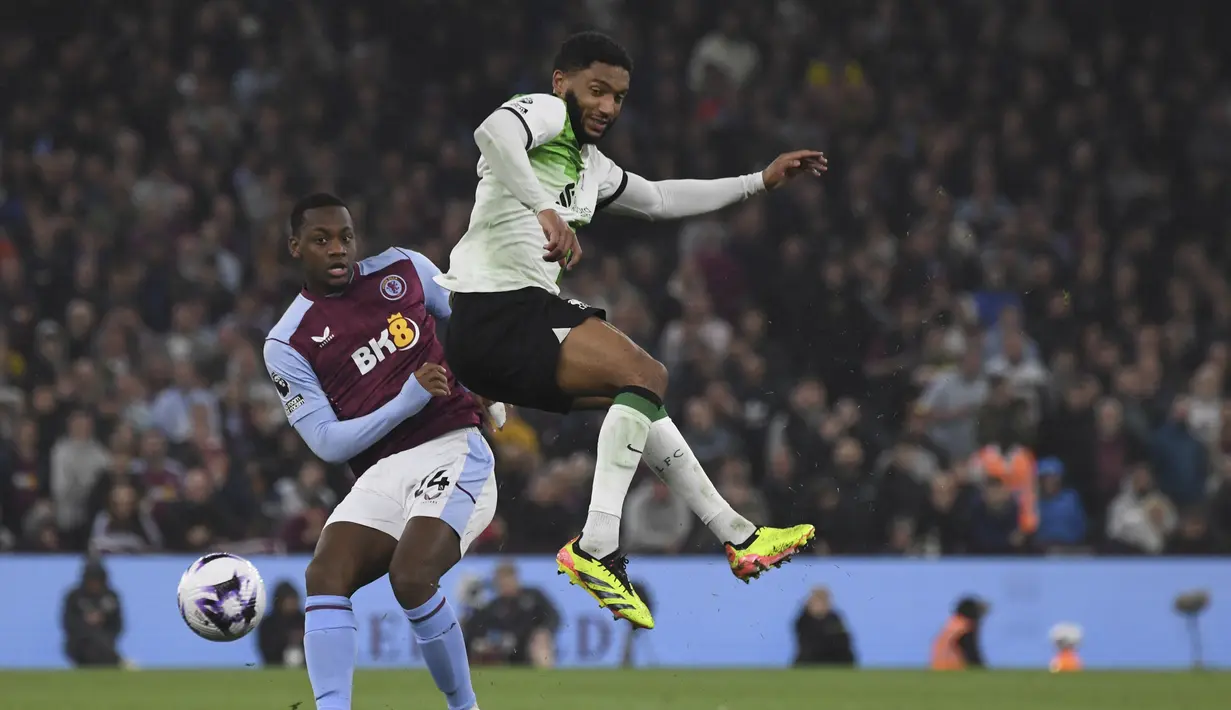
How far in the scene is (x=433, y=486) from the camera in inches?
308

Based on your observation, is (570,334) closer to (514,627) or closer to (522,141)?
(522,141)

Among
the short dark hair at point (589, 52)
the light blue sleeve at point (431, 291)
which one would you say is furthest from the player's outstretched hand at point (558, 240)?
the light blue sleeve at point (431, 291)

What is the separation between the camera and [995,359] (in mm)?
15344

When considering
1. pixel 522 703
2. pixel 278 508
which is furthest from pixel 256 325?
pixel 522 703

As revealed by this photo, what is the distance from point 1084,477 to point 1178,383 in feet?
4.55

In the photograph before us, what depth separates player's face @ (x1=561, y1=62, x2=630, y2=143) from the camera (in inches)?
280

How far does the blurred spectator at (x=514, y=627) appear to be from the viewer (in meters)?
14.0

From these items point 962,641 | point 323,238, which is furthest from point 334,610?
point 962,641

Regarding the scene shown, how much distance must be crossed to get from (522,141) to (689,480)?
5.01 ft

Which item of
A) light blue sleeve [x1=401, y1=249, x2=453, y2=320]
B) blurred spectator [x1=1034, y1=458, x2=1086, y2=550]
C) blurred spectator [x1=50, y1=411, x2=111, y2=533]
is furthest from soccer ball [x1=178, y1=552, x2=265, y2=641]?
blurred spectator [x1=1034, y1=458, x2=1086, y2=550]

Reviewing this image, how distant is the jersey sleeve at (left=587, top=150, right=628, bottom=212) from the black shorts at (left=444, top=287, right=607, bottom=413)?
0.61 meters

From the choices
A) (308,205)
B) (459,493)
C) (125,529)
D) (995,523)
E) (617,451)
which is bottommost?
(995,523)

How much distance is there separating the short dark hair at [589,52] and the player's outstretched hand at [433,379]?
1.33 m

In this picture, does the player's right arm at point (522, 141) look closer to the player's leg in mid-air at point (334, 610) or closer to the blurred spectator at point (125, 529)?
the player's leg in mid-air at point (334, 610)
